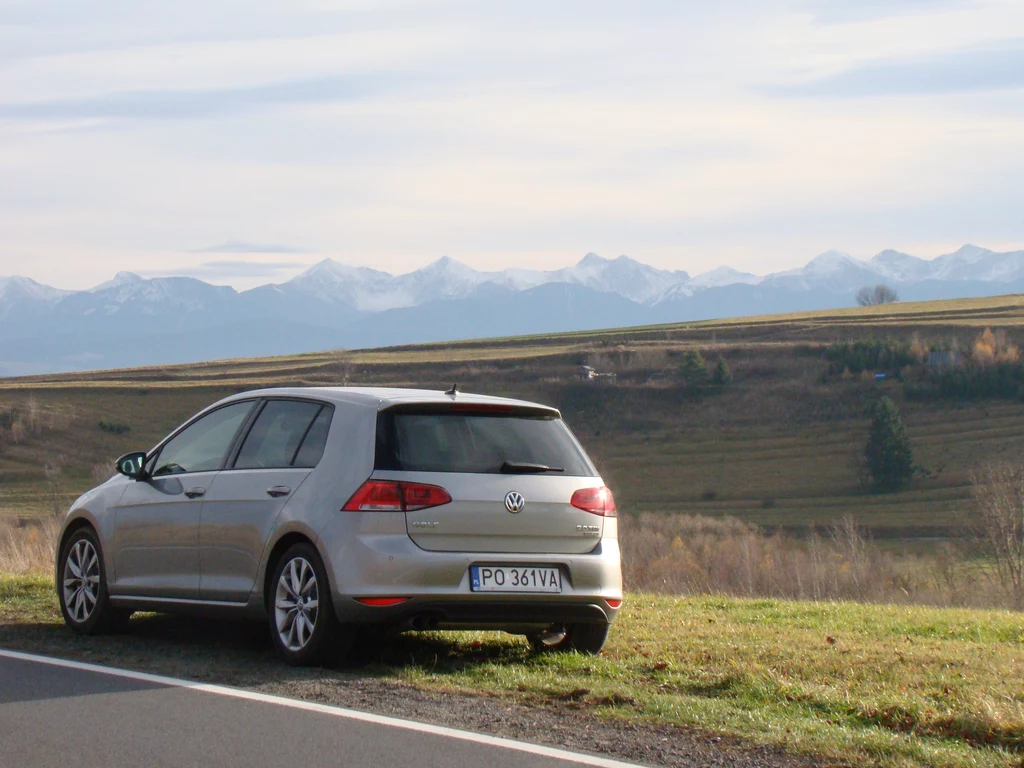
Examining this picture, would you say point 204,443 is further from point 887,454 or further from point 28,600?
point 887,454

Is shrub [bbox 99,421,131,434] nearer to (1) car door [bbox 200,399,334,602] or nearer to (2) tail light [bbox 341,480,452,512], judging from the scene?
(1) car door [bbox 200,399,334,602]

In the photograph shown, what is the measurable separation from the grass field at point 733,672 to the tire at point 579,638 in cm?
15

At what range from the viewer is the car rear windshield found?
25.3ft

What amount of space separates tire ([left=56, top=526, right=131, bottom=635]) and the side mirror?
0.67m

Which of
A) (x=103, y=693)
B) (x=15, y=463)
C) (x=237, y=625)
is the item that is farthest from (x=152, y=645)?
(x=15, y=463)

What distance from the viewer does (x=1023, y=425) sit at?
111 metres

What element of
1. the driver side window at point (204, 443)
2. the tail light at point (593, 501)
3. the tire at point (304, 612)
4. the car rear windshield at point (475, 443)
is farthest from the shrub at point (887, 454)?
the tire at point (304, 612)

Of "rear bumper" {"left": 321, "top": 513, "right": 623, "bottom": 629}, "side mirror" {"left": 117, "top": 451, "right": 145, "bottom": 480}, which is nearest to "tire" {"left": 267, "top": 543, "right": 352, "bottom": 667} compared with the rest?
"rear bumper" {"left": 321, "top": 513, "right": 623, "bottom": 629}

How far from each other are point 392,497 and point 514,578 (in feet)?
3.00

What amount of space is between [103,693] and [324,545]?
1494 mm

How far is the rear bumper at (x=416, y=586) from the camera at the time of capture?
744 centimetres

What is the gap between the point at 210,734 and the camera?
6.04 metres

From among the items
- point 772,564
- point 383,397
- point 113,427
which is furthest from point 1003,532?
point 113,427

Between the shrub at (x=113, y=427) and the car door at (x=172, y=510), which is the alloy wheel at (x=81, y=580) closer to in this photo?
the car door at (x=172, y=510)
